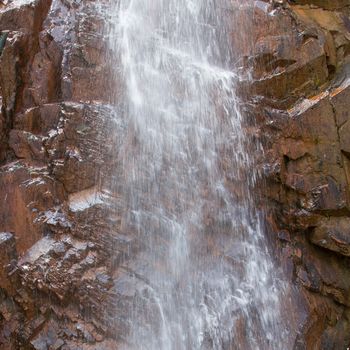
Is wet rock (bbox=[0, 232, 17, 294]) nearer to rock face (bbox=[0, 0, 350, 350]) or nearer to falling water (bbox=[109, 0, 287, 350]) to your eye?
rock face (bbox=[0, 0, 350, 350])

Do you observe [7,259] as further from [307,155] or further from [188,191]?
[307,155]

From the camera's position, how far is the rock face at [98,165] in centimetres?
591

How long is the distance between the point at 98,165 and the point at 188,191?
1416 millimetres

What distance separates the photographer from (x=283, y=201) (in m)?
7.02

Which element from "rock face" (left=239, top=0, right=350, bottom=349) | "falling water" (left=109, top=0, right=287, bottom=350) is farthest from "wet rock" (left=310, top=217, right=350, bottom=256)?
"falling water" (left=109, top=0, right=287, bottom=350)

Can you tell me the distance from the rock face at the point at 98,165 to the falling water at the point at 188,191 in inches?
10.6

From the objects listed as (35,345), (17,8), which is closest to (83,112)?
(17,8)

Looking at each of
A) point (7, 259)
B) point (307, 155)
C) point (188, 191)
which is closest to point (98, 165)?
point (188, 191)

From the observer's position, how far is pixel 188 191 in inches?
268

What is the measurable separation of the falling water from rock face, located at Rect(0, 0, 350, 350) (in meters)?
0.27

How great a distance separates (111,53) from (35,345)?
4565mm

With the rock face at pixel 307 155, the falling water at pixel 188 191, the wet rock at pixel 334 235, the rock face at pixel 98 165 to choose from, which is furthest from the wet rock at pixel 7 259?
the wet rock at pixel 334 235

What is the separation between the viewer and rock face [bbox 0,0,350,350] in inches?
233

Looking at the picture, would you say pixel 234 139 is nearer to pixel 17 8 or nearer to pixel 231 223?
pixel 231 223
